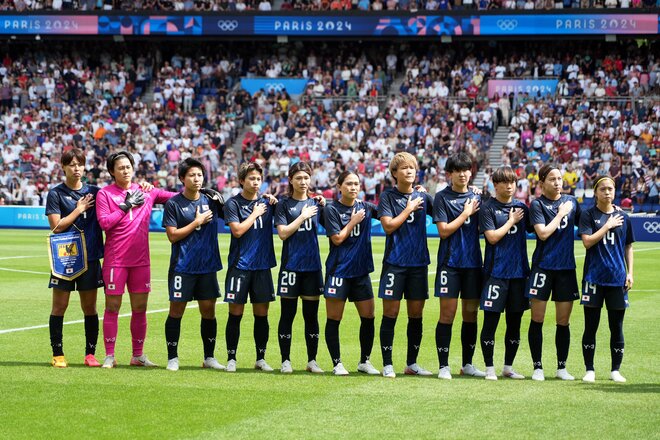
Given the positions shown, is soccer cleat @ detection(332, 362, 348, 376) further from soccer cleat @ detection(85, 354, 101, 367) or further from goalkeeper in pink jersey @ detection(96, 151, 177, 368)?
soccer cleat @ detection(85, 354, 101, 367)

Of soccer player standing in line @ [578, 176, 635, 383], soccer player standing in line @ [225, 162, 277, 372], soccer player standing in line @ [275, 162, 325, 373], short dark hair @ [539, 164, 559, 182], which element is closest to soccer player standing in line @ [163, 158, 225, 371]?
soccer player standing in line @ [225, 162, 277, 372]

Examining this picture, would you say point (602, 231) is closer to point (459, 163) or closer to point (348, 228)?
point (459, 163)

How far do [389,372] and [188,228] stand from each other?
2495 mm

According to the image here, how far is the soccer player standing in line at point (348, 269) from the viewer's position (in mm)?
10172

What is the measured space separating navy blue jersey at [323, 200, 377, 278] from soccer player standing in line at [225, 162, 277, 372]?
0.68m

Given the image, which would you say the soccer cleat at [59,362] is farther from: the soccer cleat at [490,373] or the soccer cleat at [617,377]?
the soccer cleat at [617,377]

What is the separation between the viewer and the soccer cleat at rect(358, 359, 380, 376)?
10.2 m

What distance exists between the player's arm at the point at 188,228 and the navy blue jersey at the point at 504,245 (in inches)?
110

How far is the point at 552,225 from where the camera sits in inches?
387

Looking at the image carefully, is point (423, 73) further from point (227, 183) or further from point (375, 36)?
point (227, 183)

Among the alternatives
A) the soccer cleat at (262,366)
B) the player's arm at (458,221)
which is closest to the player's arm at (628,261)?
the player's arm at (458,221)

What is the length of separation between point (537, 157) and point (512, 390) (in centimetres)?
2894

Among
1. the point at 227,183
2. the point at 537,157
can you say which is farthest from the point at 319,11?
the point at 537,157

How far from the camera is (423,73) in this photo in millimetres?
44406
